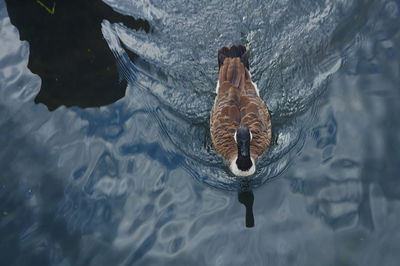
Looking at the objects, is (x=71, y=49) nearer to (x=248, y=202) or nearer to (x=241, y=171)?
(x=241, y=171)

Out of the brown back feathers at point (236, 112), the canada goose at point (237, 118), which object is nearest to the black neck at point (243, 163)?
the canada goose at point (237, 118)

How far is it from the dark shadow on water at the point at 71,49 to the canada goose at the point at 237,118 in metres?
2.12

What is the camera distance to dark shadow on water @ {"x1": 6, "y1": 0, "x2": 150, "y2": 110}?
1044cm

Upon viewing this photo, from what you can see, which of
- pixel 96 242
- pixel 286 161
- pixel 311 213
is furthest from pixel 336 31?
pixel 96 242

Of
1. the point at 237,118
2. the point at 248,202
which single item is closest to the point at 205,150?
the point at 237,118

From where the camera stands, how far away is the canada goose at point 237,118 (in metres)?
9.06

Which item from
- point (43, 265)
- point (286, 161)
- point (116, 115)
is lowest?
point (43, 265)

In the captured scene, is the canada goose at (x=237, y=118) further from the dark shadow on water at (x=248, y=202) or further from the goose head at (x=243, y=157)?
the dark shadow on water at (x=248, y=202)

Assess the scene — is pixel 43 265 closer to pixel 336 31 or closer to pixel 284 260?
pixel 284 260

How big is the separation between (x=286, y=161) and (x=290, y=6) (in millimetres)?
3697

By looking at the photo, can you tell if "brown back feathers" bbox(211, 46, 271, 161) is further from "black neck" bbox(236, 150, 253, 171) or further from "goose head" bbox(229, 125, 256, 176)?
"black neck" bbox(236, 150, 253, 171)

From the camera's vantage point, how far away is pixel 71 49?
36.4 ft

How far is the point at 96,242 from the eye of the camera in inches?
333

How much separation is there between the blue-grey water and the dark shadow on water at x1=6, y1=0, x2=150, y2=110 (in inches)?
7.6
